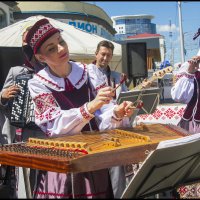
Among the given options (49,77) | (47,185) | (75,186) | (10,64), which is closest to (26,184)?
(47,185)

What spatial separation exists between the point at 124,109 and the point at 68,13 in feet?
56.5

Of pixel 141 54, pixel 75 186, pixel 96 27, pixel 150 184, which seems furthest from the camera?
pixel 96 27

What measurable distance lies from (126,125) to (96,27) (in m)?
18.7

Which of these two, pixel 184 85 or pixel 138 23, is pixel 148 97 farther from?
pixel 138 23

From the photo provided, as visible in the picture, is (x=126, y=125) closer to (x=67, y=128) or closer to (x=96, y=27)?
(x=67, y=128)

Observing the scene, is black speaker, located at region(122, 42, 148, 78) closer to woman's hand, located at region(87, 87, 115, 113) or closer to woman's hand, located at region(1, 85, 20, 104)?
woman's hand, located at region(1, 85, 20, 104)

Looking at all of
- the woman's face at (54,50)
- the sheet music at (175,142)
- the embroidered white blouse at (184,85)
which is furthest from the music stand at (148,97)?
the sheet music at (175,142)

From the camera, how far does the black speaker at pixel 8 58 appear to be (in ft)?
12.2

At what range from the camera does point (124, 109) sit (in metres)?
2.12

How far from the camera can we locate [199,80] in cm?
375

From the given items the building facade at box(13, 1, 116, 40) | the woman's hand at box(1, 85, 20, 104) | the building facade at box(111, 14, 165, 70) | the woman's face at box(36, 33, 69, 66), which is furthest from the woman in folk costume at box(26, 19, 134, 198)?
the building facade at box(111, 14, 165, 70)

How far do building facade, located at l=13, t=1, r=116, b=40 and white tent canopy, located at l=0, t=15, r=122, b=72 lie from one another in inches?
352

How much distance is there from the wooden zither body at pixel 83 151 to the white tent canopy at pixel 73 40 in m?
5.31

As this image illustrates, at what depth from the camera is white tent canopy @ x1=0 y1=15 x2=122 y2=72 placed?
718 centimetres
